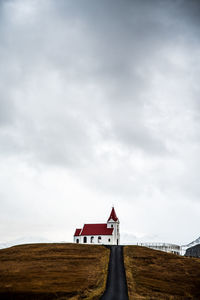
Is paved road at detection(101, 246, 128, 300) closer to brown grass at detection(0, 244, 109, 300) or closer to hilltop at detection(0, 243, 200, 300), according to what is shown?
hilltop at detection(0, 243, 200, 300)

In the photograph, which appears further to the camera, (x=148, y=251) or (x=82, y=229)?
(x=82, y=229)

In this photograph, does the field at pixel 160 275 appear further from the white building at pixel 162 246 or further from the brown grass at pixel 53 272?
the white building at pixel 162 246

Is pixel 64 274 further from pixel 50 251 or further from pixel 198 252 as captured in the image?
pixel 198 252

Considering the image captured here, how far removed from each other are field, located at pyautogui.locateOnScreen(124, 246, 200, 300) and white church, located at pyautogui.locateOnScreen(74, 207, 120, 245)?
793 inches

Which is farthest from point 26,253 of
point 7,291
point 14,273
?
point 7,291

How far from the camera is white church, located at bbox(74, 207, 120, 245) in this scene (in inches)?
3720

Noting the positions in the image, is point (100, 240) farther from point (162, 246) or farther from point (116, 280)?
point (116, 280)

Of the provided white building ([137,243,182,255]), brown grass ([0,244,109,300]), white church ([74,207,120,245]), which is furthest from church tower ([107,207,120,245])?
brown grass ([0,244,109,300])

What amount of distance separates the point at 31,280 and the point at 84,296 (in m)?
12.7

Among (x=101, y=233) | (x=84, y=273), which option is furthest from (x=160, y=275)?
(x=101, y=233)

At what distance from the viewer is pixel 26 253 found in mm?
Answer: 72438

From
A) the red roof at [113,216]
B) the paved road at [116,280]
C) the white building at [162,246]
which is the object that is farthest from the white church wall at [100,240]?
the paved road at [116,280]

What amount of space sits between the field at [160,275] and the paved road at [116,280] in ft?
3.17

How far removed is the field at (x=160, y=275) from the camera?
43.9 m
